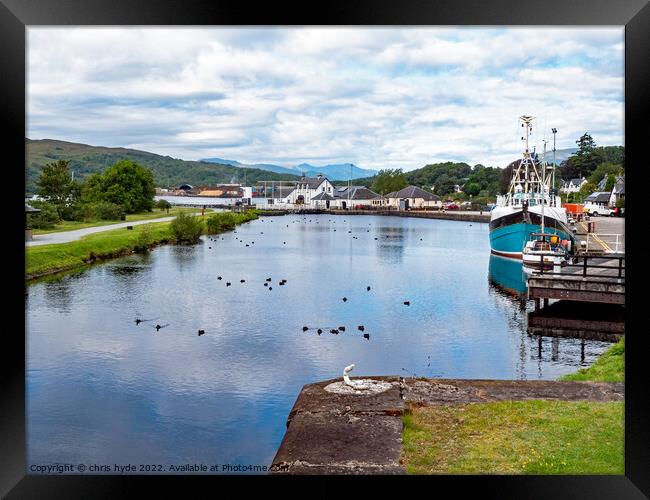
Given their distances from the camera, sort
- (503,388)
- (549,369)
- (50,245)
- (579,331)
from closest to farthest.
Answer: (503,388), (549,369), (579,331), (50,245)

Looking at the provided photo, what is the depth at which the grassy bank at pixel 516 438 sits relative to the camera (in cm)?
451

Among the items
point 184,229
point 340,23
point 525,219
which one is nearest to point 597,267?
point 340,23

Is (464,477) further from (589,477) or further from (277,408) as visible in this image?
(277,408)

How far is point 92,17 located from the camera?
4004 mm

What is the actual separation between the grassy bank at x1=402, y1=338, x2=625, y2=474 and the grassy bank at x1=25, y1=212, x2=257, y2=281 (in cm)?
1425

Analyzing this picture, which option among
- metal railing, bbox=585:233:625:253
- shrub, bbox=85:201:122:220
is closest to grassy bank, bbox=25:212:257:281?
shrub, bbox=85:201:122:220

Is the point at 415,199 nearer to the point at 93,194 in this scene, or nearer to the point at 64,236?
the point at 93,194

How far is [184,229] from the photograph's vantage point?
2853 centimetres

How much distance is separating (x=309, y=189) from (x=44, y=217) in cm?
4661

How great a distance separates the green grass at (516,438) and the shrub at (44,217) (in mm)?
19461

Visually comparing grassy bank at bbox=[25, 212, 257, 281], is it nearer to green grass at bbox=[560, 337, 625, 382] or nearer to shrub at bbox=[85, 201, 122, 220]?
shrub at bbox=[85, 201, 122, 220]

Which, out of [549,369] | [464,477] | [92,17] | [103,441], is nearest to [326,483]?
[464,477]

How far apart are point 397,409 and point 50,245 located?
16.6 m

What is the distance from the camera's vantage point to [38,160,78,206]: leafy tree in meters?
23.0
